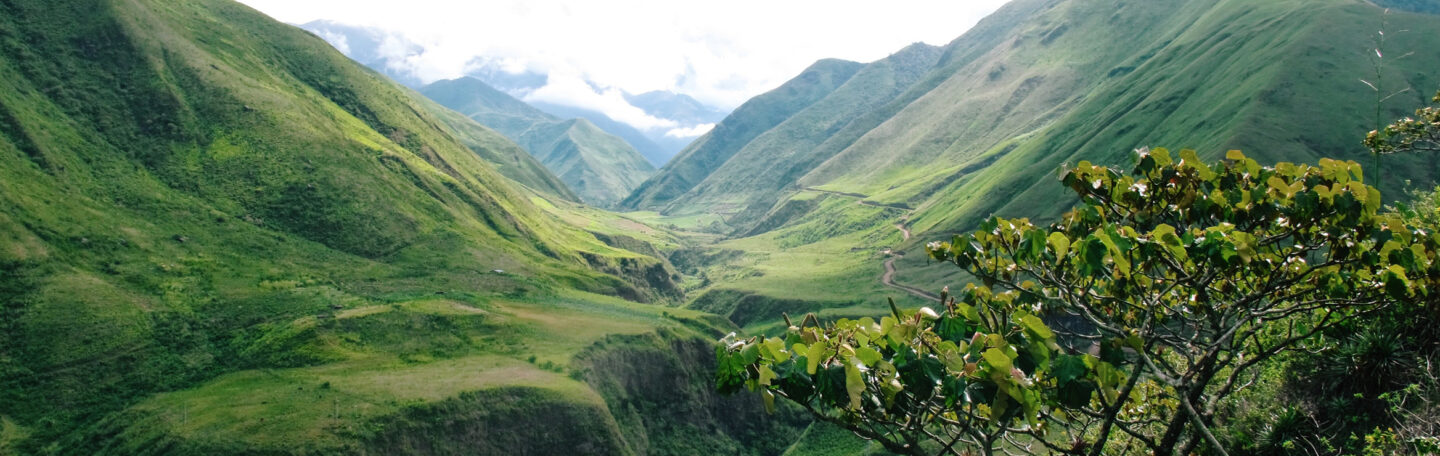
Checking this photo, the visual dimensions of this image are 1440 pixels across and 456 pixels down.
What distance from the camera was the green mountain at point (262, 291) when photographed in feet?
221

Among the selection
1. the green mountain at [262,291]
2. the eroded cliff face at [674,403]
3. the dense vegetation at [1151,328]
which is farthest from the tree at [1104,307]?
the eroded cliff face at [674,403]

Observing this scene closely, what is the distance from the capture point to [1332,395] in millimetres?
15461

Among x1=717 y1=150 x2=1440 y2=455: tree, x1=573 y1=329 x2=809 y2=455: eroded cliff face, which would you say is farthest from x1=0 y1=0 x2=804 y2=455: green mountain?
x1=717 y1=150 x2=1440 y2=455: tree

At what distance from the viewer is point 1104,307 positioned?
43.8 ft

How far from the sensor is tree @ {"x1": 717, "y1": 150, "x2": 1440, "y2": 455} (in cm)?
743

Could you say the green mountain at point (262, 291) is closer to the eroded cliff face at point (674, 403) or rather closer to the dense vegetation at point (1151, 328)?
the eroded cliff face at point (674, 403)

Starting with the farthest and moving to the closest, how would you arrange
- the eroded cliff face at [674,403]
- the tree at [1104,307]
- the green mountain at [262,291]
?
1. the eroded cliff face at [674,403]
2. the green mountain at [262,291]
3. the tree at [1104,307]

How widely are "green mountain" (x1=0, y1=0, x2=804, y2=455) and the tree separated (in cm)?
6390

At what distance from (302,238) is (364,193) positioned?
18.2m

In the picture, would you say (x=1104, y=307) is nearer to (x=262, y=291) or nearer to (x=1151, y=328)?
(x=1151, y=328)

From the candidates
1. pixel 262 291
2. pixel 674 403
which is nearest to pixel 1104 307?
pixel 674 403

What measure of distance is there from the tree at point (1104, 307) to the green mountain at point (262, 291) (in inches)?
2516

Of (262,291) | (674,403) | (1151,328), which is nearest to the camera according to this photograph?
(1151,328)

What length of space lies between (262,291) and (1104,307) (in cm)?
10852
